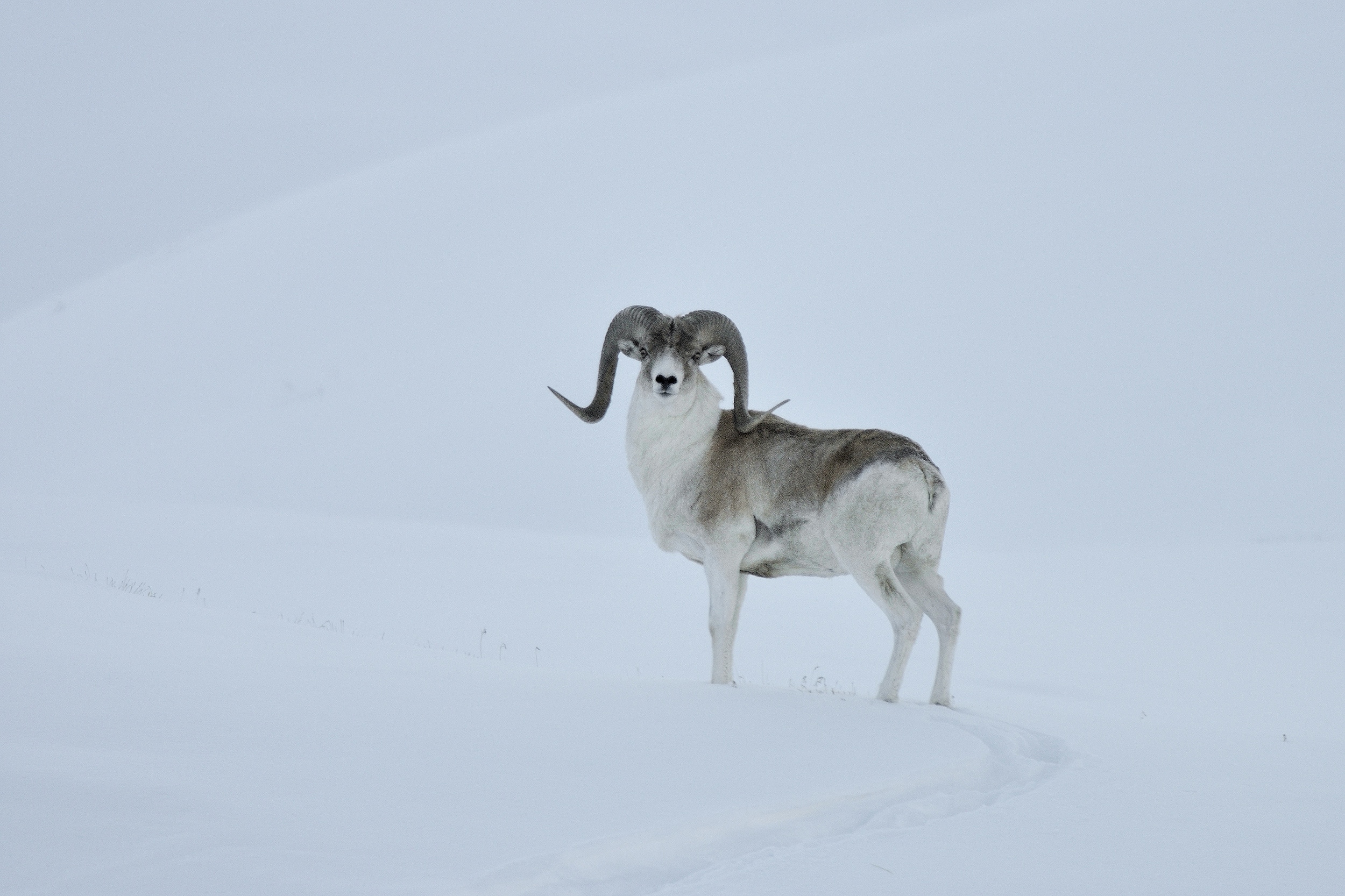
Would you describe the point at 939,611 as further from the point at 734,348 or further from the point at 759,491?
the point at 734,348

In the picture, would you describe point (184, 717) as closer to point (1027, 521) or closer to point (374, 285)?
point (1027, 521)

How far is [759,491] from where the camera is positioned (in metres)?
9.13

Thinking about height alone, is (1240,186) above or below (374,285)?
above

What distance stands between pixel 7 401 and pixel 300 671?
40.6 metres

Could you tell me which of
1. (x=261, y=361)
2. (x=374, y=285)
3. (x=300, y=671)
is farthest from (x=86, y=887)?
(x=374, y=285)

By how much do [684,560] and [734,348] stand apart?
20.0 metres

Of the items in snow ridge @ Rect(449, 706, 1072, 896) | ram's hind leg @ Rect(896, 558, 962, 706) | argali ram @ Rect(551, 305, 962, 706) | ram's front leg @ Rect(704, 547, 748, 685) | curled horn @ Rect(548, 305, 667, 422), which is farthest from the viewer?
curled horn @ Rect(548, 305, 667, 422)

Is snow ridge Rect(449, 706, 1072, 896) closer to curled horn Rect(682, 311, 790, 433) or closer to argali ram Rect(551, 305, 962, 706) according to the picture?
argali ram Rect(551, 305, 962, 706)

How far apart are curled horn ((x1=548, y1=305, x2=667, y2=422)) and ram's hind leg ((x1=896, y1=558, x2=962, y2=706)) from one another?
256 centimetres

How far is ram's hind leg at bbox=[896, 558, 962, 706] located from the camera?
28.9ft

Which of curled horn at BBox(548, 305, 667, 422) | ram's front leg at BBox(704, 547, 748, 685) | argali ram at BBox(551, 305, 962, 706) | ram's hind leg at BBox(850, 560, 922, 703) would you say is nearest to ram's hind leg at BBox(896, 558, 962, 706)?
argali ram at BBox(551, 305, 962, 706)

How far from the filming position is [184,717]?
5621mm

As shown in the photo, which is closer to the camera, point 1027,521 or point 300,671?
point 300,671

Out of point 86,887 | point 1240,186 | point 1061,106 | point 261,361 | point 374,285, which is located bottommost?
point 86,887
